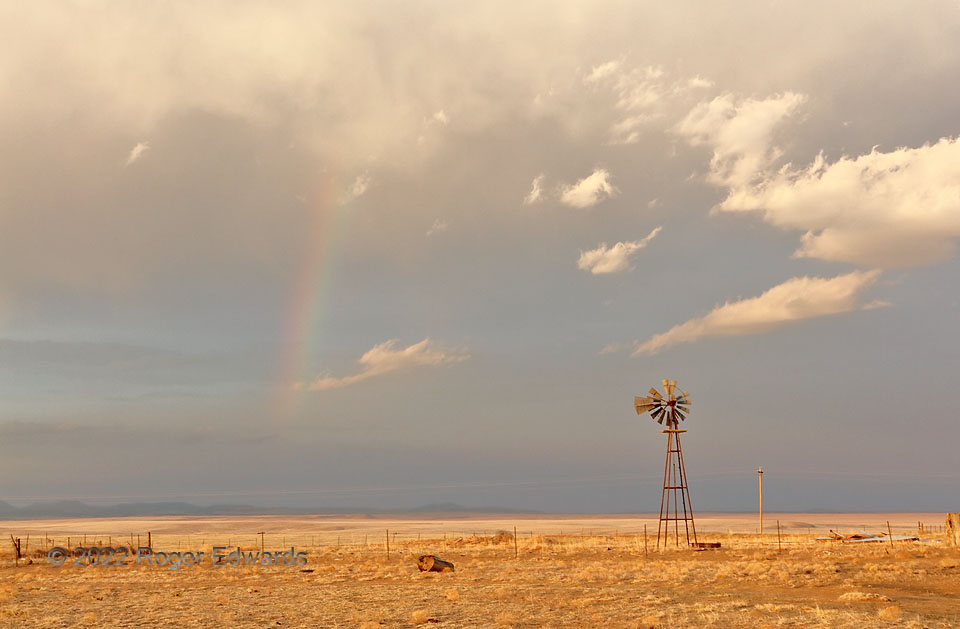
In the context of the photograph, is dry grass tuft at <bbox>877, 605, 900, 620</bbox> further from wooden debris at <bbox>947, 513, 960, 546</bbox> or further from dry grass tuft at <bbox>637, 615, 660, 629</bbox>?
wooden debris at <bbox>947, 513, 960, 546</bbox>

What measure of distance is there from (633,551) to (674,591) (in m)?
23.6

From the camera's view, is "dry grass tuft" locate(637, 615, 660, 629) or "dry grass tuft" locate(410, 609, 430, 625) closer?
"dry grass tuft" locate(637, 615, 660, 629)

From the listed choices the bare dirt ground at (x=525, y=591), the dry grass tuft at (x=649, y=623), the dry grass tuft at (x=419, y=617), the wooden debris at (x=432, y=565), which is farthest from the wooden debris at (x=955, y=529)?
the dry grass tuft at (x=419, y=617)

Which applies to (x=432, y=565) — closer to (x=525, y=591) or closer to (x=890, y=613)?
(x=525, y=591)

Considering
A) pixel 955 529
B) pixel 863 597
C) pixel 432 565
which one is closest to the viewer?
pixel 863 597

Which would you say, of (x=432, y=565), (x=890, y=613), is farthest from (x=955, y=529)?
(x=432, y=565)

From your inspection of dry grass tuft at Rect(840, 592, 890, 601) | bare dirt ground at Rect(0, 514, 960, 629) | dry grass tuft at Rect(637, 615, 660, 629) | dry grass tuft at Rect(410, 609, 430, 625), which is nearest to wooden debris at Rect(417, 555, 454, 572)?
bare dirt ground at Rect(0, 514, 960, 629)

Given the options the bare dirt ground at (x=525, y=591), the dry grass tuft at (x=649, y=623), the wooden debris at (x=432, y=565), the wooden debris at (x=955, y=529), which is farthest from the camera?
the wooden debris at (x=955, y=529)

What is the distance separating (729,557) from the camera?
4931 cm

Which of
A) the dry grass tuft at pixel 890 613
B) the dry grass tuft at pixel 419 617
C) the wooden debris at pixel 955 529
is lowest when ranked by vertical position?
the wooden debris at pixel 955 529

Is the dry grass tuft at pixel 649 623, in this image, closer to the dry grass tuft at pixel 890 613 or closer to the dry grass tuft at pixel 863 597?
the dry grass tuft at pixel 890 613

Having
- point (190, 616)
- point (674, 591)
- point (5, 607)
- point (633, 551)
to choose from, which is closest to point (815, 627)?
point (674, 591)

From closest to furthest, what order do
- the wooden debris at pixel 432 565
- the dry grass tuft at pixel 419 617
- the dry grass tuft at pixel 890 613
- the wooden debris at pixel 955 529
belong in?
the dry grass tuft at pixel 890 613, the dry grass tuft at pixel 419 617, the wooden debris at pixel 432 565, the wooden debris at pixel 955 529

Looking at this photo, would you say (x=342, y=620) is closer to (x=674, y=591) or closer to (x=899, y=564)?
(x=674, y=591)
